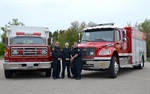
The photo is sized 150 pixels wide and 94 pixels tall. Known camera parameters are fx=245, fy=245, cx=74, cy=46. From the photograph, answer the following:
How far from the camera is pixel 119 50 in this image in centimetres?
1294

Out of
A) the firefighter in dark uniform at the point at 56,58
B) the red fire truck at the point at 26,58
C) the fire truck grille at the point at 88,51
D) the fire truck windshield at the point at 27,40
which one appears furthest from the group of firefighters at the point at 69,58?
the fire truck windshield at the point at 27,40

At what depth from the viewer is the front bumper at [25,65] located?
1130cm

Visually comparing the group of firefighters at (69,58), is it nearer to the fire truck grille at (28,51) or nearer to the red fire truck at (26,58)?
the red fire truck at (26,58)

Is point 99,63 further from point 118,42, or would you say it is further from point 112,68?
point 118,42

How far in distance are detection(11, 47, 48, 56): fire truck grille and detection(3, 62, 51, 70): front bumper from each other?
1.51 feet

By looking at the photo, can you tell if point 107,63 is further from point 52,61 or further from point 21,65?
point 21,65

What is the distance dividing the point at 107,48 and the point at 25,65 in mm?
4028

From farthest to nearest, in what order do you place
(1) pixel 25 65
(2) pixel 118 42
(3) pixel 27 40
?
(3) pixel 27 40, (2) pixel 118 42, (1) pixel 25 65

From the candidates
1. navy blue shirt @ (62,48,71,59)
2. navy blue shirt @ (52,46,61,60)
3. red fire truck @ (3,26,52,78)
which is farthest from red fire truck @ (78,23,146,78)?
red fire truck @ (3,26,52,78)

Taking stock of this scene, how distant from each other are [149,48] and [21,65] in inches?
1586

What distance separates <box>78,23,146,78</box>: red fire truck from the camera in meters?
11.8

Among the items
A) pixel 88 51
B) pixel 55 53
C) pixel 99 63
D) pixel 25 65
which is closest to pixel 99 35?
pixel 88 51

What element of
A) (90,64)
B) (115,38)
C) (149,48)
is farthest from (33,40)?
(149,48)

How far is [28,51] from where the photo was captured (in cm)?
1162
